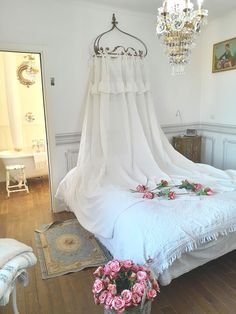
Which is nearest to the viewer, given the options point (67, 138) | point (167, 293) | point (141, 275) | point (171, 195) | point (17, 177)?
point (141, 275)

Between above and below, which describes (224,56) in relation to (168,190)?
above

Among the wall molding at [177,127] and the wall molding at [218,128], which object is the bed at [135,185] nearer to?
the wall molding at [177,127]

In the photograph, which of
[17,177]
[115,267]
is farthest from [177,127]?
[115,267]

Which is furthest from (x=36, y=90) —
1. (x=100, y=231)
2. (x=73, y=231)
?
(x=100, y=231)

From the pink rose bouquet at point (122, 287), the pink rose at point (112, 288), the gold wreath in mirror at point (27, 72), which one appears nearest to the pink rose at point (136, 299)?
the pink rose bouquet at point (122, 287)

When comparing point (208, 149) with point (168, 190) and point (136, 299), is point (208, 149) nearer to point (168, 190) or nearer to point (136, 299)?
point (168, 190)

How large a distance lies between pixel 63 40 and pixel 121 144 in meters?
1.47

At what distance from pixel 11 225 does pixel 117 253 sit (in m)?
1.66

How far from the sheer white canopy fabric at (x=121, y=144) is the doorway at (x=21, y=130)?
57.0 inches

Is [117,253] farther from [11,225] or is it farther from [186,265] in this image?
[11,225]

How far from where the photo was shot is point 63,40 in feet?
10.0

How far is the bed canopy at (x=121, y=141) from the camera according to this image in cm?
276

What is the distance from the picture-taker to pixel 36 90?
4941mm

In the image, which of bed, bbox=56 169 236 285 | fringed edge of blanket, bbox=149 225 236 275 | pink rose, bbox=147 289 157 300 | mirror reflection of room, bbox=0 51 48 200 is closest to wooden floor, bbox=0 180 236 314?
bed, bbox=56 169 236 285
